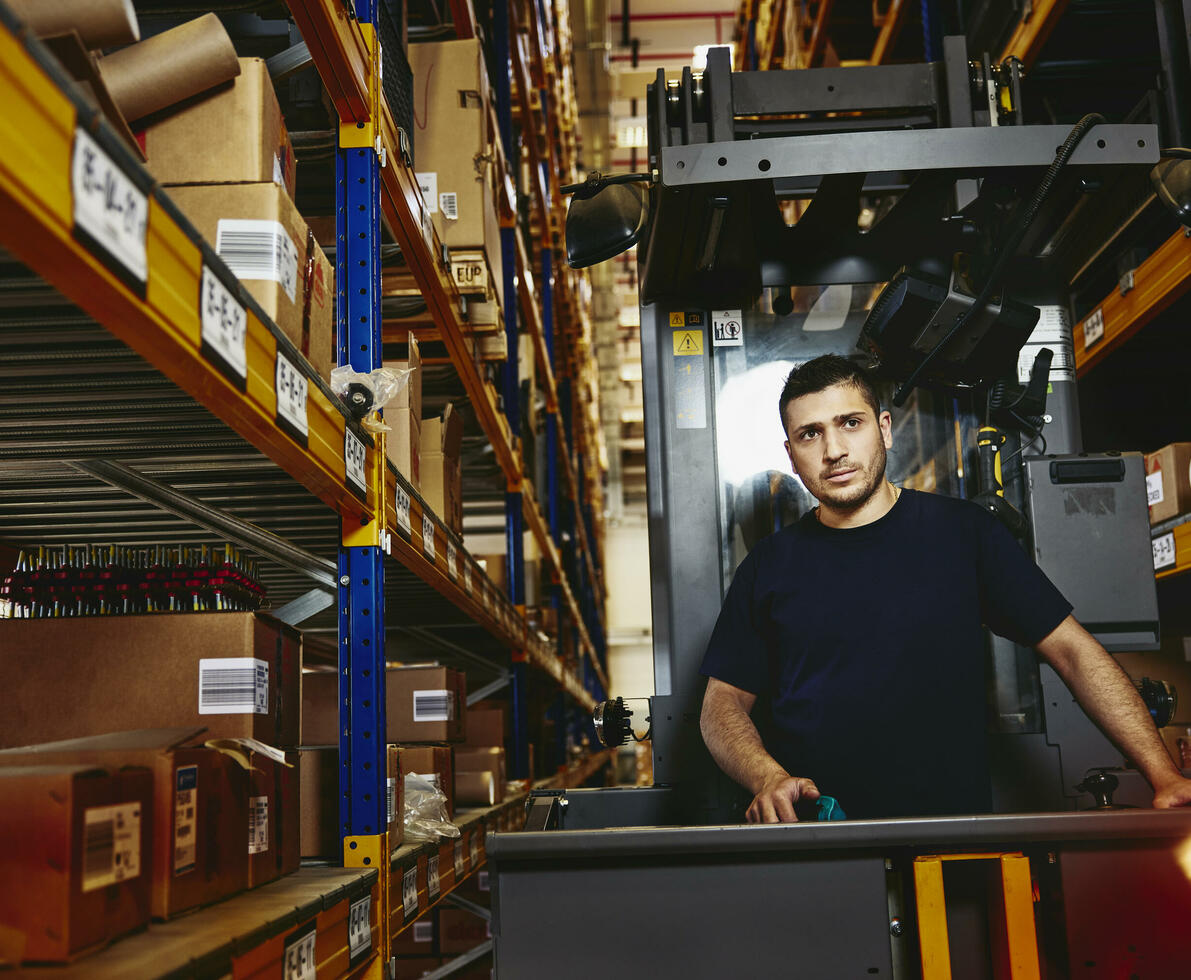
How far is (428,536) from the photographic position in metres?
2.99

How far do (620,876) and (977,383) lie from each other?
1.73 metres

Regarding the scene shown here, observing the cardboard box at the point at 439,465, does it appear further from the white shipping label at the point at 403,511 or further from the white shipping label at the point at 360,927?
the white shipping label at the point at 360,927

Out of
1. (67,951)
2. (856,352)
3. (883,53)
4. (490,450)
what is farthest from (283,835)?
(883,53)

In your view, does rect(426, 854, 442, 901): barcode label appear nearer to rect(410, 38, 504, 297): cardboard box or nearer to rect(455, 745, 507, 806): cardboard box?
rect(455, 745, 507, 806): cardboard box

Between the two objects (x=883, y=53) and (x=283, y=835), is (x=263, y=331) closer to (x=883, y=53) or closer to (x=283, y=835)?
(x=283, y=835)

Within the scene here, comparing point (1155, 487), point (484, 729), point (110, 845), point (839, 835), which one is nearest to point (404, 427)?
point (110, 845)

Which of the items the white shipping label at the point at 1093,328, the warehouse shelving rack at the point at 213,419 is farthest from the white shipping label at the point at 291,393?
the white shipping label at the point at 1093,328

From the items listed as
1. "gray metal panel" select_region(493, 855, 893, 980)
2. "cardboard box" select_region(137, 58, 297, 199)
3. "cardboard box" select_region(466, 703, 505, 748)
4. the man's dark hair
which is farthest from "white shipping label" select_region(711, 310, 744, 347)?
"cardboard box" select_region(466, 703, 505, 748)

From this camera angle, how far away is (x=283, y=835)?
2031mm

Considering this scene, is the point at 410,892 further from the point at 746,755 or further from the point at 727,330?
the point at 727,330

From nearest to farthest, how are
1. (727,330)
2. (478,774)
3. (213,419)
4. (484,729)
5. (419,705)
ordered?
1. (213,419)
2. (727,330)
3. (419,705)
4. (478,774)
5. (484,729)

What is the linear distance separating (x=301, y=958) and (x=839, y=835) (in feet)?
2.87

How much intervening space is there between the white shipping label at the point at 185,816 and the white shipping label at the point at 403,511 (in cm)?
105

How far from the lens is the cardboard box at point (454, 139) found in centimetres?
374
